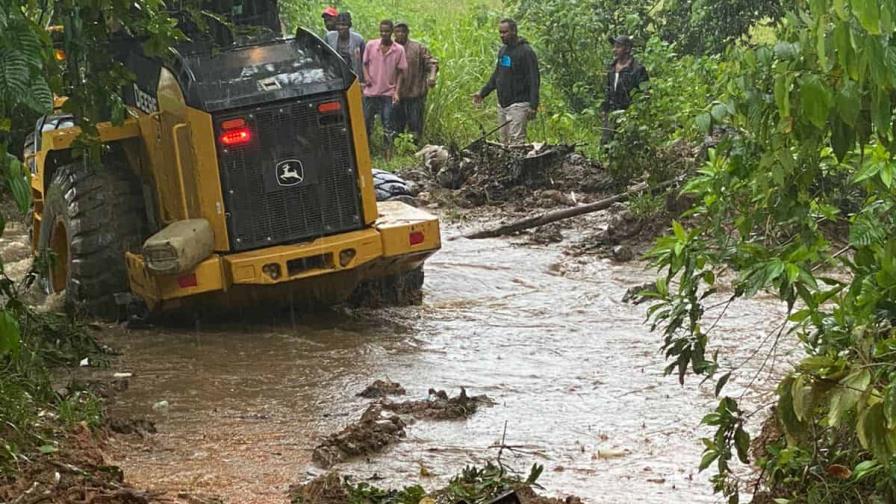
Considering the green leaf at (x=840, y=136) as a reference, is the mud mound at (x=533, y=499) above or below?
below

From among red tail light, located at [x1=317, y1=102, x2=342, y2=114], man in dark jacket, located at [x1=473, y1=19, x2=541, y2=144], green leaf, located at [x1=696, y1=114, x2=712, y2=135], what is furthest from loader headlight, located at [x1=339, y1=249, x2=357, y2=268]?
man in dark jacket, located at [x1=473, y1=19, x2=541, y2=144]

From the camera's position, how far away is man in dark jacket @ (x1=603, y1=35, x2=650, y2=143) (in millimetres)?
14922

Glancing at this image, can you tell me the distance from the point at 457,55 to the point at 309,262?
1199cm

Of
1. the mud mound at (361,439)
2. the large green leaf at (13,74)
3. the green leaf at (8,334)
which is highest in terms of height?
the large green leaf at (13,74)

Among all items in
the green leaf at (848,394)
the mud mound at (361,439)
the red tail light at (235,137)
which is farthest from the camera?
the red tail light at (235,137)

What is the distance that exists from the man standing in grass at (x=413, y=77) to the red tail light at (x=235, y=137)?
8196mm

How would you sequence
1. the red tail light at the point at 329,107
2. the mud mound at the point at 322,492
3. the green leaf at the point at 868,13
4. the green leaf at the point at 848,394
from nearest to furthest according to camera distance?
the green leaf at the point at 868,13
the green leaf at the point at 848,394
the mud mound at the point at 322,492
the red tail light at the point at 329,107

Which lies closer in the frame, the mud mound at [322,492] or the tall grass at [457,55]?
the mud mound at [322,492]

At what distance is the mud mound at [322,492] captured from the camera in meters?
5.73

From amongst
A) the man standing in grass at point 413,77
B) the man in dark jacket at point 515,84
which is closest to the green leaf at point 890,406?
the man in dark jacket at point 515,84

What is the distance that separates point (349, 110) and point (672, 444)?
130 inches

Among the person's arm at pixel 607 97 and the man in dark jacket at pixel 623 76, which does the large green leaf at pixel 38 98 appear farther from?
the person's arm at pixel 607 97

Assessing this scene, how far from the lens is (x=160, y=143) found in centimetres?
927

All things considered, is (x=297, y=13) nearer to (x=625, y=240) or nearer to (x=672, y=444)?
(x=625, y=240)
